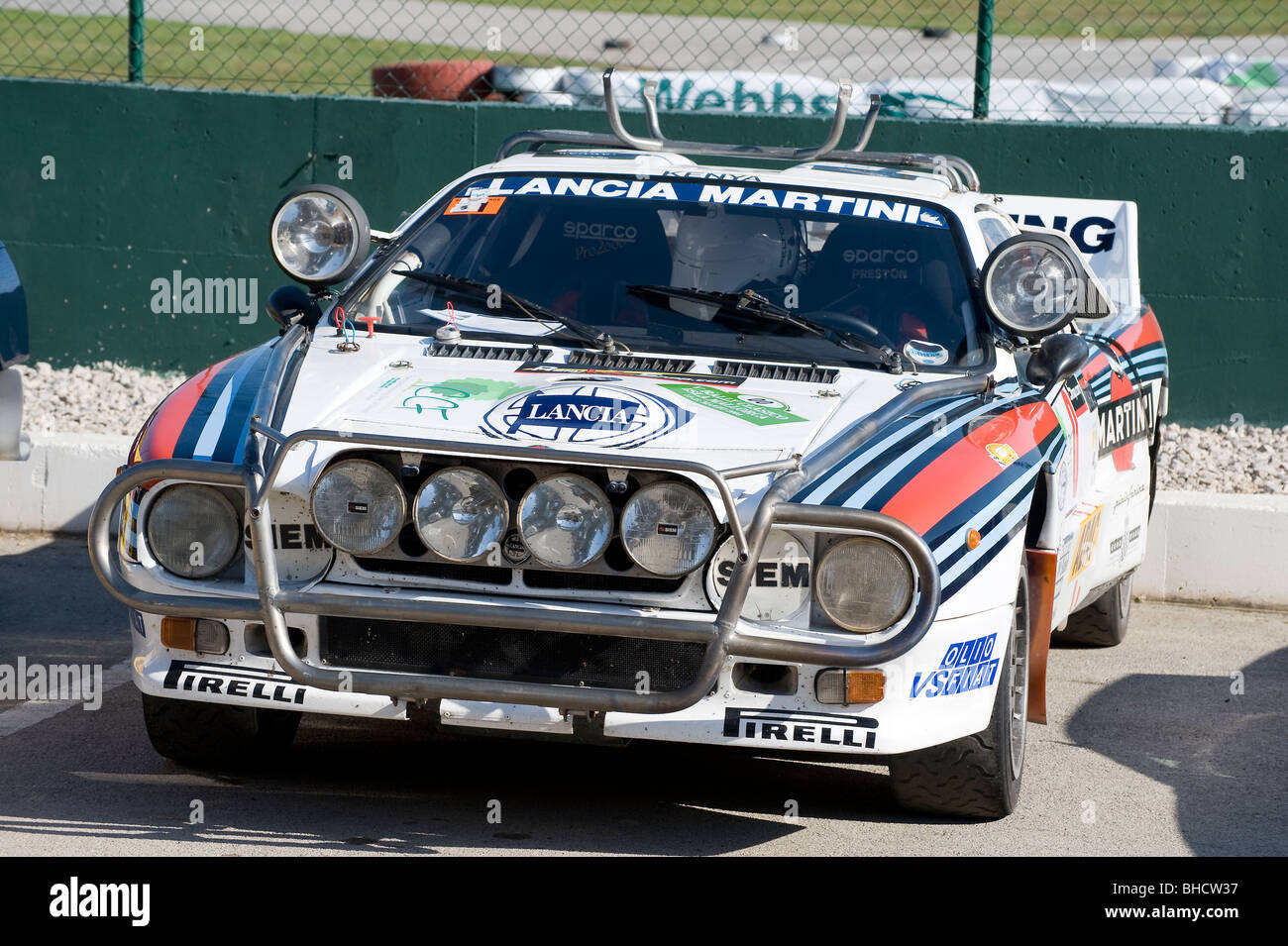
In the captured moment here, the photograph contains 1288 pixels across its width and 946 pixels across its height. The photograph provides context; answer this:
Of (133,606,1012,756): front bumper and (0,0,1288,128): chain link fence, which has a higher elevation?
(0,0,1288,128): chain link fence

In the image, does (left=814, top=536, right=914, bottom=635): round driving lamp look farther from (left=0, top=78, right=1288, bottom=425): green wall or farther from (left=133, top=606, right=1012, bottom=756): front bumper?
(left=0, top=78, right=1288, bottom=425): green wall

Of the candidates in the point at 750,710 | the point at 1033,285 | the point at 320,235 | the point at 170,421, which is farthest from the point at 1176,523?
the point at 170,421

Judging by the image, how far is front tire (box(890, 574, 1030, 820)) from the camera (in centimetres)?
455

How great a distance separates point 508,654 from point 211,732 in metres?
1.05

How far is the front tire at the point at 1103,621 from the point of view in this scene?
270 inches

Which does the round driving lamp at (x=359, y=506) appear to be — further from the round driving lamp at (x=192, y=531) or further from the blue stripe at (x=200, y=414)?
the blue stripe at (x=200, y=414)

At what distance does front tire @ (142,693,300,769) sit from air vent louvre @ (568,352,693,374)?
1.22 meters

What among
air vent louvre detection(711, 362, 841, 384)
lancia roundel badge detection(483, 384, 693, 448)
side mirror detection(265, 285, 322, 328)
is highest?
side mirror detection(265, 285, 322, 328)

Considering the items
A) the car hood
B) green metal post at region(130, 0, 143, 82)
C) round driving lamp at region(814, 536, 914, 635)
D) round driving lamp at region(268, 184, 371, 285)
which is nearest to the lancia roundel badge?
the car hood

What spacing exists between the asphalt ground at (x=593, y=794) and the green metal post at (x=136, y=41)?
451 centimetres

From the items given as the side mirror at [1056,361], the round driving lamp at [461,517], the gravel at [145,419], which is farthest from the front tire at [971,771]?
the gravel at [145,419]

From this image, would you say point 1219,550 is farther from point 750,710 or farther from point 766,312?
point 750,710

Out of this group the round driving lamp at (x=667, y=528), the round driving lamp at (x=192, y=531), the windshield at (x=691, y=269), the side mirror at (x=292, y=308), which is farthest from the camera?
the side mirror at (x=292, y=308)
